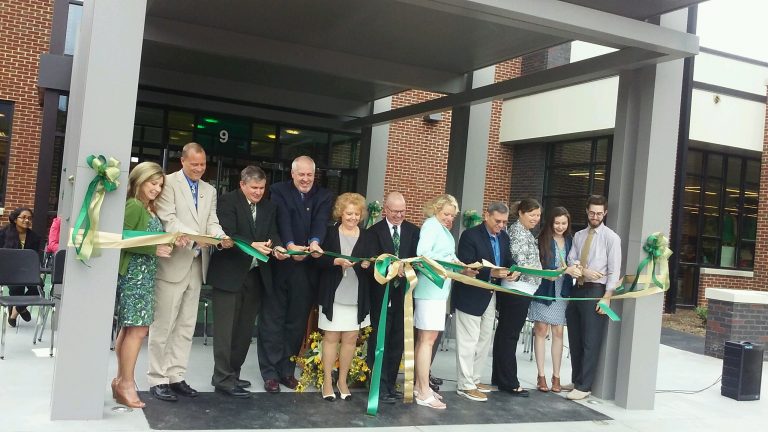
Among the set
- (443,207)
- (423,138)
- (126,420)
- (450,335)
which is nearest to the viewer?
(126,420)

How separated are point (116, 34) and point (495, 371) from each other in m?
4.59

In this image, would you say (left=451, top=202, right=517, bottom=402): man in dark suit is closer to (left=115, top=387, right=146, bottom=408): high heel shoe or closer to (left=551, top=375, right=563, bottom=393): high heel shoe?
(left=551, top=375, right=563, bottom=393): high heel shoe

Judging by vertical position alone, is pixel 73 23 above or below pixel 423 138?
above

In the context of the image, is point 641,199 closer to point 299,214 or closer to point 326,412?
point 299,214

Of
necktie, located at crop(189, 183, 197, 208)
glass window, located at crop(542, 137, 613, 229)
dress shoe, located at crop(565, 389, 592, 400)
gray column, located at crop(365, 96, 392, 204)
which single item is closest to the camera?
necktie, located at crop(189, 183, 197, 208)

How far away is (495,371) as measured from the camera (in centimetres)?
693

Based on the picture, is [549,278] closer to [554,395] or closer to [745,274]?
[554,395]

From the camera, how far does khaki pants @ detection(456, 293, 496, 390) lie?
6.33 meters

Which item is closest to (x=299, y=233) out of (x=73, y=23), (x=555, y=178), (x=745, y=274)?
(x=73, y=23)

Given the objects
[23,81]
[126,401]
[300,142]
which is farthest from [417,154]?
[126,401]

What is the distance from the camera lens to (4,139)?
1278cm

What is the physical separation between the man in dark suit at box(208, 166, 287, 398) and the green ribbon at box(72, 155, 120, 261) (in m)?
1.09

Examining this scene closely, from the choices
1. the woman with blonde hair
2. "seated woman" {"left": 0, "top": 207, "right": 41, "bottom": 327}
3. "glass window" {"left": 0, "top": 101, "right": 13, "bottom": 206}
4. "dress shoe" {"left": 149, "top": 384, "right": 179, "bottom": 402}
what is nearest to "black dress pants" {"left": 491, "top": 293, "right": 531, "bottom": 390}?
the woman with blonde hair

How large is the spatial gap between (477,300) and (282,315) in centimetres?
175
